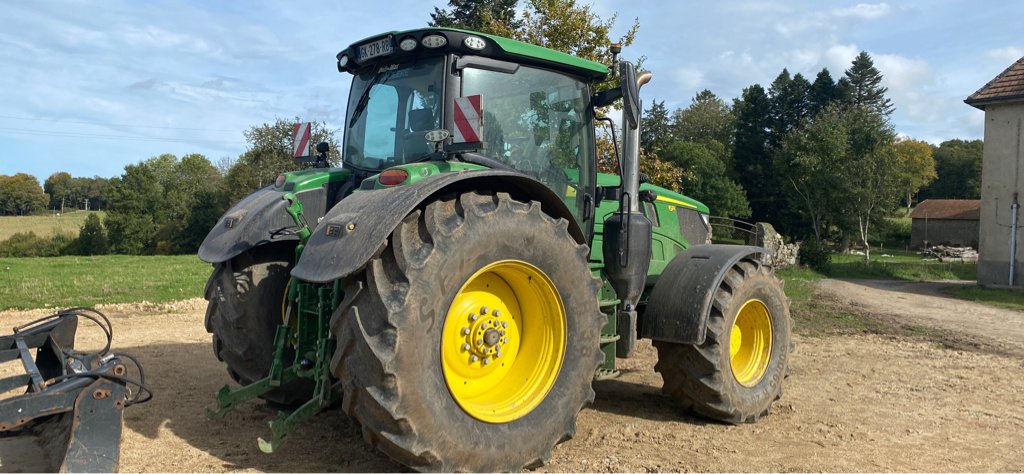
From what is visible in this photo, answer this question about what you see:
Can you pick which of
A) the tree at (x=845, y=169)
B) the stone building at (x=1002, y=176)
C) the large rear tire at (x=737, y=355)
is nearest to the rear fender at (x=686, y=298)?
the large rear tire at (x=737, y=355)

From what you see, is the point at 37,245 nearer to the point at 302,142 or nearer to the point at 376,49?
the point at 302,142

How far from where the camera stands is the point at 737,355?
18.4 ft

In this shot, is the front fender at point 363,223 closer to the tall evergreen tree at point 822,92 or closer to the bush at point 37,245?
the bush at point 37,245

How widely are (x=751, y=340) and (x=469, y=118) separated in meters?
3.11

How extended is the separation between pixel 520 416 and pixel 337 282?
1.17 metres

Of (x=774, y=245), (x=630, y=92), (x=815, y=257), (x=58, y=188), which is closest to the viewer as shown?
(x=630, y=92)

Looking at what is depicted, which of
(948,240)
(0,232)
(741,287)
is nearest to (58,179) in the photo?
(0,232)

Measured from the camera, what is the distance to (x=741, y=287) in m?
5.19

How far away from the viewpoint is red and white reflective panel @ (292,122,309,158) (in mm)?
5273

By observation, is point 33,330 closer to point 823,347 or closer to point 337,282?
point 337,282

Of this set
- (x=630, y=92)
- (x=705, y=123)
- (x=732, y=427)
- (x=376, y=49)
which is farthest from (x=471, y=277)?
(x=705, y=123)

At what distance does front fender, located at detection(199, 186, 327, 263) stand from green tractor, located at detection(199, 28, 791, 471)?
1 centimetres

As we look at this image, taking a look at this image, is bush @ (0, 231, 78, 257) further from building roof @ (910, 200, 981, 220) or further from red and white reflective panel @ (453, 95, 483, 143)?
building roof @ (910, 200, 981, 220)

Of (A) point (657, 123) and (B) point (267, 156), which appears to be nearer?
(B) point (267, 156)
